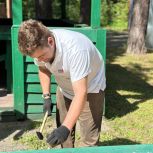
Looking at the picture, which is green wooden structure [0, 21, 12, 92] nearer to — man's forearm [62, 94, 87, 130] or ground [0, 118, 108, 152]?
ground [0, 118, 108, 152]

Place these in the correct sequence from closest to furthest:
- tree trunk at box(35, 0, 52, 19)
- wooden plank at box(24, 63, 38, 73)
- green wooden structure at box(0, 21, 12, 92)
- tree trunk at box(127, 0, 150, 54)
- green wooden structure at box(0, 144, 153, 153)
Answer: green wooden structure at box(0, 144, 153, 153), wooden plank at box(24, 63, 38, 73), green wooden structure at box(0, 21, 12, 92), tree trunk at box(35, 0, 52, 19), tree trunk at box(127, 0, 150, 54)

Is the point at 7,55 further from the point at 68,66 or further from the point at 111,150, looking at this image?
the point at 111,150

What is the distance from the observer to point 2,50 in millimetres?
6836

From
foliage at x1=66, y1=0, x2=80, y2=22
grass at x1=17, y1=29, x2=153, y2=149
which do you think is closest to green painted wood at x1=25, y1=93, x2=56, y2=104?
grass at x1=17, y1=29, x2=153, y2=149

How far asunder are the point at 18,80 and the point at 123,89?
2693 millimetres

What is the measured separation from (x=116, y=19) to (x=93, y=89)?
19.8 meters

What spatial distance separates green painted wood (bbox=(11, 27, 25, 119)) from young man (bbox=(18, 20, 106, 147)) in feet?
6.33

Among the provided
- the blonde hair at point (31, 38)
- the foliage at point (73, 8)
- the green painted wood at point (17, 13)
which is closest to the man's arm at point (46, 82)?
the blonde hair at point (31, 38)

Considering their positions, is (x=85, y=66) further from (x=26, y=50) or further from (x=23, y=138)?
(x=23, y=138)

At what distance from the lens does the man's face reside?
106 inches

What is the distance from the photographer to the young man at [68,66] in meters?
2.68

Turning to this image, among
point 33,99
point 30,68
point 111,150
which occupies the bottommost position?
point 33,99

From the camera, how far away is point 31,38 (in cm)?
262

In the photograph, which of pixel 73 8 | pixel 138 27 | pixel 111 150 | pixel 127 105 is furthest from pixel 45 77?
pixel 73 8
